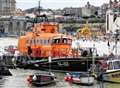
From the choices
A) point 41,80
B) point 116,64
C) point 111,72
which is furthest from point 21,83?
point 116,64

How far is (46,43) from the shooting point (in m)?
63.4

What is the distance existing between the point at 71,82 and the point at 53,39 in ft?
42.4

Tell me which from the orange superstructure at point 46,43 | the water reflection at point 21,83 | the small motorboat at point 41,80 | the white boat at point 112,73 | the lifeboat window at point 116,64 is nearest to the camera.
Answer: the water reflection at point 21,83

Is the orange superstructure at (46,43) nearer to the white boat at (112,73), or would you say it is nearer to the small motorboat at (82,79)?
the small motorboat at (82,79)

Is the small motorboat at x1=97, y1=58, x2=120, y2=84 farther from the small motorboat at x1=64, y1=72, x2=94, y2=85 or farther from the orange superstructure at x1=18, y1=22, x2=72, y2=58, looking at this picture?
the orange superstructure at x1=18, y1=22, x2=72, y2=58

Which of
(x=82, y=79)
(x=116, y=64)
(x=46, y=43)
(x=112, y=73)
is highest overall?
(x=46, y=43)

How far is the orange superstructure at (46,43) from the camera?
62562 mm

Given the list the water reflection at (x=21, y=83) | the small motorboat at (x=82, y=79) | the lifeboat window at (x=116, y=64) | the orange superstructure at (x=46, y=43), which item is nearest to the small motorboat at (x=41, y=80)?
the water reflection at (x=21, y=83)

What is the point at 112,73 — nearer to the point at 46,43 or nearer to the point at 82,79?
the point at 82,79

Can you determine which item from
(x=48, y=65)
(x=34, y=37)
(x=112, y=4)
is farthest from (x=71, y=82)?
(x=112, y=4)

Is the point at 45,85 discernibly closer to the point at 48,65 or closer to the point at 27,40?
the point at 48,65

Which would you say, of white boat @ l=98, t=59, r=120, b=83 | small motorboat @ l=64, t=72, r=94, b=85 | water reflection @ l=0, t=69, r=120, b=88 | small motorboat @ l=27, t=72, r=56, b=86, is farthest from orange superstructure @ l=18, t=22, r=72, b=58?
small motorboat @ l=27, t=72, r=56, b=86

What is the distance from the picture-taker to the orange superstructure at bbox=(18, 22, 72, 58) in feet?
205

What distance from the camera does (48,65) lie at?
60.8 metres
